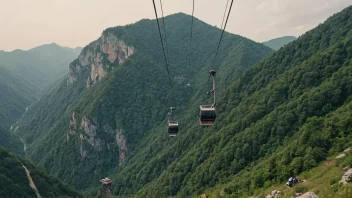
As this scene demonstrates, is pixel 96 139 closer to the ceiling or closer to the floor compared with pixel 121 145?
closer to the ceiling

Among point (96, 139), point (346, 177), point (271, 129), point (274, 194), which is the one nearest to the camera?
point (346, 177)

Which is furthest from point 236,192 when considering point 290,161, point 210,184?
point 210,184

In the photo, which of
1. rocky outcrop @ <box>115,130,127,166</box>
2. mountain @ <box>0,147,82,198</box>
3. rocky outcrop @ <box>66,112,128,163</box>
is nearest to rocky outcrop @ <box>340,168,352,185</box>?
mountain @ <box>0,147,82,198</box>

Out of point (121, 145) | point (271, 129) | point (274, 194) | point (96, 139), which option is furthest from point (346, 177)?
point (96, 139)

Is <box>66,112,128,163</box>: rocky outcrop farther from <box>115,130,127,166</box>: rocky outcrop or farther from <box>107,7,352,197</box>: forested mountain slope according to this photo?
<box>107,7,352,197</box>: forested mountain slope

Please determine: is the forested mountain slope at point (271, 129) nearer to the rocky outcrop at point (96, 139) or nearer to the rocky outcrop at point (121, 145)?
the rocky outcrop at point (121, 145)

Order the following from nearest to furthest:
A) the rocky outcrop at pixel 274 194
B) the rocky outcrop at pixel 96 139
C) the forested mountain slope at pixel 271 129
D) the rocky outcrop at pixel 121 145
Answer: the rocky outcrop at pixel 274 194 → the forested mountain slope at pixel 271 129 → the rocky outcrop at pixel 121 145 → the rocky outcrop at pixel 96 139

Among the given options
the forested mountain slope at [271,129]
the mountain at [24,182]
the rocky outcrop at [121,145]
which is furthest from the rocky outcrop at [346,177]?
the rocky outcrop at [121,145]

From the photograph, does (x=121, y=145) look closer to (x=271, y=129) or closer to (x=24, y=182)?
(x=24, y=182)

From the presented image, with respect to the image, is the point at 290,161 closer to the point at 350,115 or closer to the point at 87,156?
the point at 350,115
